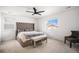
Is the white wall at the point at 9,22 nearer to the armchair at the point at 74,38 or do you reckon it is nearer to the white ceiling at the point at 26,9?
the white ceiling at the point at 26,9

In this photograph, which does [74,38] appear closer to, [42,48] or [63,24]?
[63,24]

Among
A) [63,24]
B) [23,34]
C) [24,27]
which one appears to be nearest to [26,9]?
[24,27]

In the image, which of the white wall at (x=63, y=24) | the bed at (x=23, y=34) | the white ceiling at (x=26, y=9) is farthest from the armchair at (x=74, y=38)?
the bed at (x=23, y=34)

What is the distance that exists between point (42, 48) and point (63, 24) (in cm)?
78

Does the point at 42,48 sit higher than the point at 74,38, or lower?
lower

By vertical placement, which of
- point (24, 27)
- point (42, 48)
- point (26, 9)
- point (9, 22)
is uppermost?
point (26, 9)

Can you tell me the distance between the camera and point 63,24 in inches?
70.3

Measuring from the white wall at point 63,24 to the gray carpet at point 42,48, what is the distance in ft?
0.64
